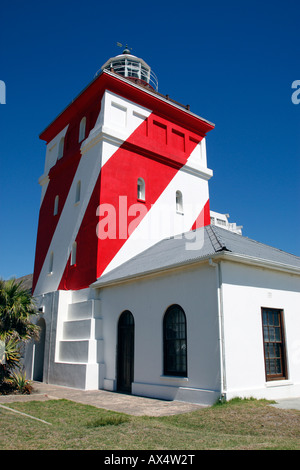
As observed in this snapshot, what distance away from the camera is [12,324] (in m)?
13.4

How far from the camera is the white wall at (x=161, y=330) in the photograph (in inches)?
417

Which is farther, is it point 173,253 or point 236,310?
point 173,253

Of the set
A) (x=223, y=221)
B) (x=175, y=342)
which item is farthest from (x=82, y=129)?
(x=223, y=221)

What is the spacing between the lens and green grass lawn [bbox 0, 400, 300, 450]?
5.90m

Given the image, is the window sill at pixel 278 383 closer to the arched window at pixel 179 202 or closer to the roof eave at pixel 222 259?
the roof eave at pixel 222 259

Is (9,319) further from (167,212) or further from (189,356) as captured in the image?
(167,212)

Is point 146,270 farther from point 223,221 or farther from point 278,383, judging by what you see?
point 223,221

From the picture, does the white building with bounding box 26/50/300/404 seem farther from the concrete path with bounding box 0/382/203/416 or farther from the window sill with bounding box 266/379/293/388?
the concrete path with bounding box 0/382/203/416

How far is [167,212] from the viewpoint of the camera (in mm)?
19297

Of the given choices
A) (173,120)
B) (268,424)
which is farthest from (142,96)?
(268,424)

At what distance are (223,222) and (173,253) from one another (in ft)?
139

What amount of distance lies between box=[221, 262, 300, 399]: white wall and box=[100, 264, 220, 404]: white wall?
42 cm

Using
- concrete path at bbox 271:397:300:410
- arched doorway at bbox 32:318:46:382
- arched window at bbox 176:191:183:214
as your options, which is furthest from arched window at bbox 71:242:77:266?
concrete path at bbox 271:397:300:410
